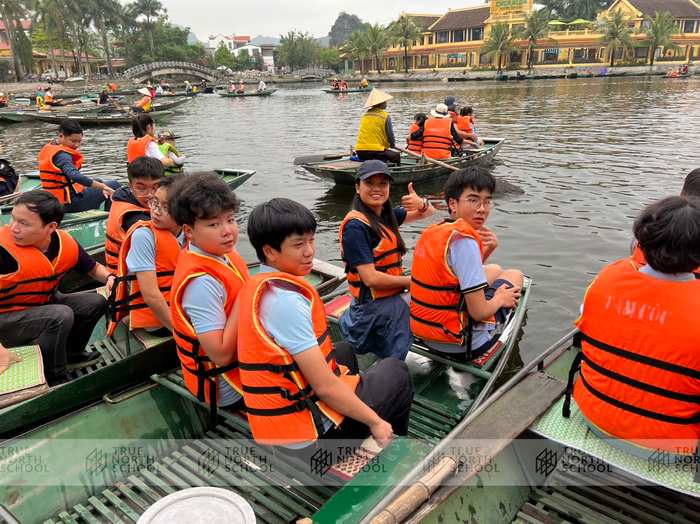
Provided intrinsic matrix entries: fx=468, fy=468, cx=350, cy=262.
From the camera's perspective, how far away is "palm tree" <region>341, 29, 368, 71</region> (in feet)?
236

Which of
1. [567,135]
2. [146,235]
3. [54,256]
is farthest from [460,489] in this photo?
[567,135]

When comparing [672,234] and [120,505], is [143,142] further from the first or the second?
[672,234]

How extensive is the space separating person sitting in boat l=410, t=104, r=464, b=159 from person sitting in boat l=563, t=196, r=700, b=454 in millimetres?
9992

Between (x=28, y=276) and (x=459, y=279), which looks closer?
(x=459, y=279)

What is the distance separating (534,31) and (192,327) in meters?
65.0

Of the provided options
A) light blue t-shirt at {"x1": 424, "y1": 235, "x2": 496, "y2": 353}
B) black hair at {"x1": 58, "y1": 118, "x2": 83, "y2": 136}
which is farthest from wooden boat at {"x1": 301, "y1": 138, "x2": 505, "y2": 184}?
light blue t-shirt at {"x1": 424, "y1": 235, "x2": 496, "y2": 353}

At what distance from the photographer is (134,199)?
4.49 m

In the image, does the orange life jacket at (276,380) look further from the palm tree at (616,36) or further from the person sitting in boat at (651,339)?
the palm tree at (616,36)

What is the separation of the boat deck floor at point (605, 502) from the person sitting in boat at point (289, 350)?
1046mm

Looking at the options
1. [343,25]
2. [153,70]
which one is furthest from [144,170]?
[343,25]

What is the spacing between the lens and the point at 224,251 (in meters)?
2.66

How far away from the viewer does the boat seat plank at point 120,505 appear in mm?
2705

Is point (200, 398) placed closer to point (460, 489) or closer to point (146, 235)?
point (146, 235)

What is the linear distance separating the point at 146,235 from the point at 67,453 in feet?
5.02
